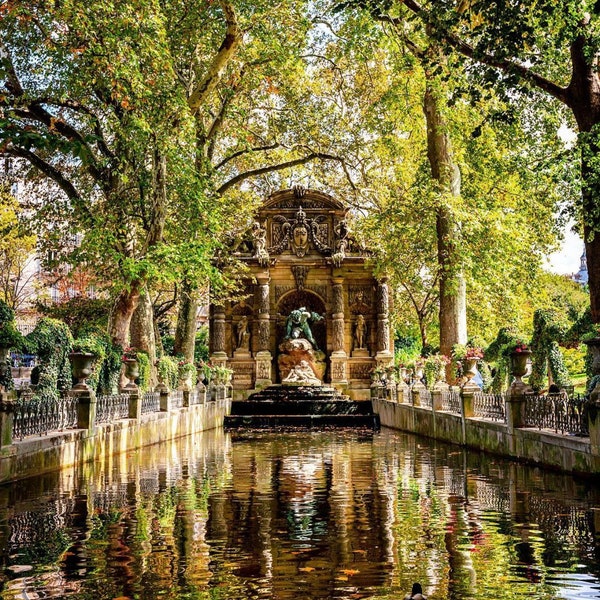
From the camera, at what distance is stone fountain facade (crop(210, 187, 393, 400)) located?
39.1 m

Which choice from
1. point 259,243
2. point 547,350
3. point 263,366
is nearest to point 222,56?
point 547,350

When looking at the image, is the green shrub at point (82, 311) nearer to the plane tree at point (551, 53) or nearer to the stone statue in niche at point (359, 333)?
the stone statue in niche at point (359, 333)

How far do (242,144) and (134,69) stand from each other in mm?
8784

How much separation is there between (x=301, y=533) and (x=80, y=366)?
350 inches

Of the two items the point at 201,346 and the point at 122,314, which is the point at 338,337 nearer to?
the point at 122,314

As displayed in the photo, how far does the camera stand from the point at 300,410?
3231cm

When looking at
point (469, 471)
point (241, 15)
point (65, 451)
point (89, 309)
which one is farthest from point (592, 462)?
A: point (89, 309)

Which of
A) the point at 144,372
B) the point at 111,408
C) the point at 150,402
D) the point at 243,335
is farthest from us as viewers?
the point at 243,335

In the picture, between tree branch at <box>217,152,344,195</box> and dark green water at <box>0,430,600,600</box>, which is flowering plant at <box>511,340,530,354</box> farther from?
tree branch at <box>217,152,344,195</box>

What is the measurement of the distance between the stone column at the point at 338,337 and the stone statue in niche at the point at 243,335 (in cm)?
387

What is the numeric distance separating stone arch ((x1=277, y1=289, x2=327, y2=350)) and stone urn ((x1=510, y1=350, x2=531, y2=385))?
24.7m

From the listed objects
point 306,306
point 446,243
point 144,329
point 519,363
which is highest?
point 446,243

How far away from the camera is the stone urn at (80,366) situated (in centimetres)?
1611

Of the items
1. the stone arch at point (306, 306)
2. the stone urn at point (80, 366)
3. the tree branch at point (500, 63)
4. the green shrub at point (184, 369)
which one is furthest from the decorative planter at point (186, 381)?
the tree branch at point (500, 63)
